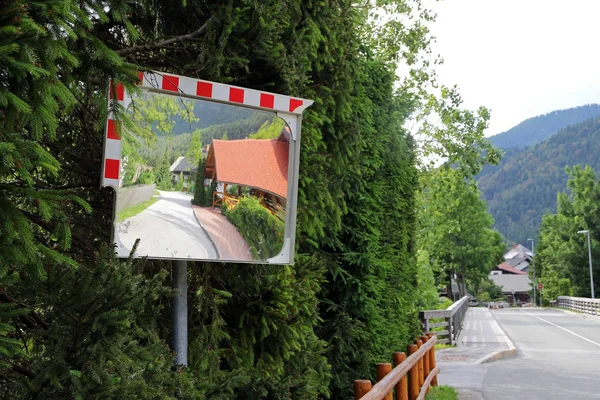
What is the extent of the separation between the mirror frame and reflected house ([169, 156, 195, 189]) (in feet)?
1.04

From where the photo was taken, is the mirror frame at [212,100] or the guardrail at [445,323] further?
the guardrail at [445,323]

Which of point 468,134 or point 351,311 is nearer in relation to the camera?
point 351,311

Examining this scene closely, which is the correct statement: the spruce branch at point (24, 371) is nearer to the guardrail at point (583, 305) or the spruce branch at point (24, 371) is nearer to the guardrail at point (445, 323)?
the guardrail at point (445, 323)

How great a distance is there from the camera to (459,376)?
12.8 meters

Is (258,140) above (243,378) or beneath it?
above

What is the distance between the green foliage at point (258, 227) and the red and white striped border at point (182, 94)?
1.72ft

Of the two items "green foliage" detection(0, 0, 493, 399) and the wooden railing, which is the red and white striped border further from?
the wooden railing

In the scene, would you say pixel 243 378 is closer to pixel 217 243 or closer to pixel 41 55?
pixel 217 243

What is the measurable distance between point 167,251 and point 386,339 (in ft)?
21.6

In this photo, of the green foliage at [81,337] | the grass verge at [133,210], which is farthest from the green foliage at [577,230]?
the green foliage at [81,337]

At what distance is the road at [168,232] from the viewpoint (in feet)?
10.4

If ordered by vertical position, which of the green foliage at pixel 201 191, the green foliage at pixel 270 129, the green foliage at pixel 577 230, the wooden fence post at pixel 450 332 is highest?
the green foliage at pixel 577 230

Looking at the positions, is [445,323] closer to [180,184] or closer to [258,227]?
[258,227]

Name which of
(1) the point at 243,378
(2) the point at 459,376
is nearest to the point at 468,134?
(2) the point at 459,376
